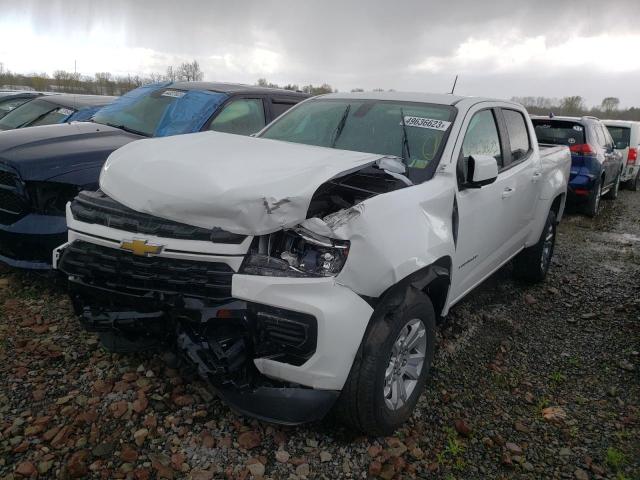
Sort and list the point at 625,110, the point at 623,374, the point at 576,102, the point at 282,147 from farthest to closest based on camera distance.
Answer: the point at 625,110
the point at 576,102
the point at 623,374
the point at 282,147

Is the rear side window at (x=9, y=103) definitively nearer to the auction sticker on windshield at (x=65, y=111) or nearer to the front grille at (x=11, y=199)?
the auction sticker on windshield at (x=65, y=111)

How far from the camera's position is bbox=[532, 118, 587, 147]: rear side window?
805 centimetres

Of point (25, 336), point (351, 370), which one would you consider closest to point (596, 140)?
point (351, 370)

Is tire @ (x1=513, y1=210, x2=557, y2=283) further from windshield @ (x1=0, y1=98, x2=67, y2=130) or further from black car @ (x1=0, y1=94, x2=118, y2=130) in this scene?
windshield @ (x1=0, y1=98, x2=67, y2=130)

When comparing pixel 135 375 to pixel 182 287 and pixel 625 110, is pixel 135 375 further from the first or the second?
pixel 625 110

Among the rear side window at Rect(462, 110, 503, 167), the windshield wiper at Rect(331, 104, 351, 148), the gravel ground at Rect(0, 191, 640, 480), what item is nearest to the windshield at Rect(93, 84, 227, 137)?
the windshield wiper at Rect(331, 104, 351, 148)

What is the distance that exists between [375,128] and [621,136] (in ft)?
37.0

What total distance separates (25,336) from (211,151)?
1.96 metres

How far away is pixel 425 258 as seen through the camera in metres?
2.44

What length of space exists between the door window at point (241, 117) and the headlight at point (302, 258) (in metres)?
3.02

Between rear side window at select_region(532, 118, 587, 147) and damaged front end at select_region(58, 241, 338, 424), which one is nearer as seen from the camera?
damaged front end at select_region(58, 241, 338, 424)

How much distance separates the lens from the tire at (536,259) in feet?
15.6

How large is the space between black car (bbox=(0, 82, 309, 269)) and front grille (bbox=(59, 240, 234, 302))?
148cm

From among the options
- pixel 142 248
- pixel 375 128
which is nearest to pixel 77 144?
pixel 142 248
